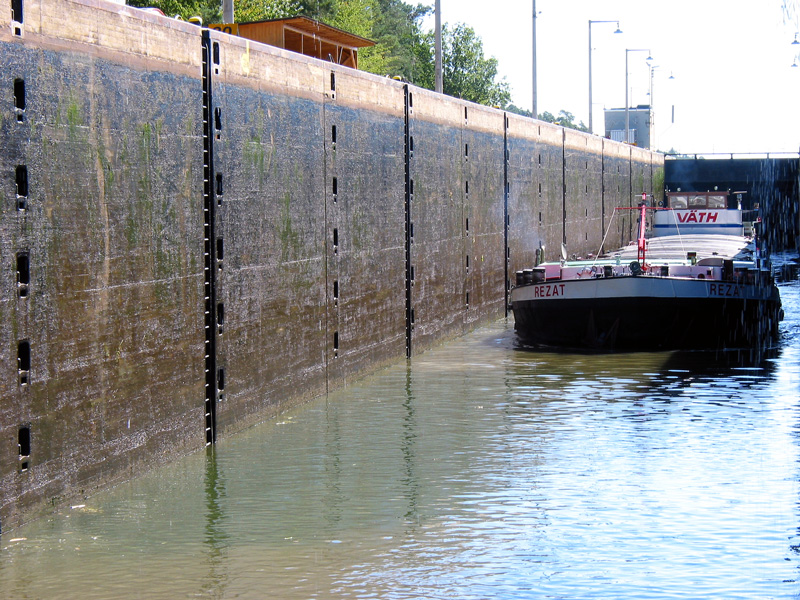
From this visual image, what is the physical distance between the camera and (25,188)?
8633mm

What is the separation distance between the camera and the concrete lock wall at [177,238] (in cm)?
875

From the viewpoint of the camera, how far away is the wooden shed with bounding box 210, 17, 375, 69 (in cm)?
1880

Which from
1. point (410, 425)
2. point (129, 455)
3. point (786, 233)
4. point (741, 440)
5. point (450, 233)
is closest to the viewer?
point (129, 455)

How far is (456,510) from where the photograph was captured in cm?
975

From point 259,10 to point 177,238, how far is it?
33.7 meters

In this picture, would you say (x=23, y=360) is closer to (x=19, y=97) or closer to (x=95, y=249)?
(x=95, y=249)

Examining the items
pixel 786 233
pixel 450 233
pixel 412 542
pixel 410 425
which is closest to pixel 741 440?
pixel 410 425

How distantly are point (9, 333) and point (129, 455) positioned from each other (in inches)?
82.8

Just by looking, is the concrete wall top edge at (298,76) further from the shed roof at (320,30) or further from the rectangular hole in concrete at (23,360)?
the rectangular hole in concrete at (23,360)

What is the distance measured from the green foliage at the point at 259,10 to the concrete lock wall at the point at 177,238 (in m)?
23.6

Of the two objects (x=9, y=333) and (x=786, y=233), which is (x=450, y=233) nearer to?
(x=9, y=333)

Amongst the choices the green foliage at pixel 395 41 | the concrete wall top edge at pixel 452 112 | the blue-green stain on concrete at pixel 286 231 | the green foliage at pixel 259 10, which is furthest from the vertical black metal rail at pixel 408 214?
the green foliage at pixel 395 41

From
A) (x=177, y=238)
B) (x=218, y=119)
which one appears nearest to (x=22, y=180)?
(x=177, y=238)

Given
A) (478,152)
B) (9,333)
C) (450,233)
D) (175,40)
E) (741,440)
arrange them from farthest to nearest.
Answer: (478,152) < (450,233) < (741,440) < (175,40) < (9,333)
